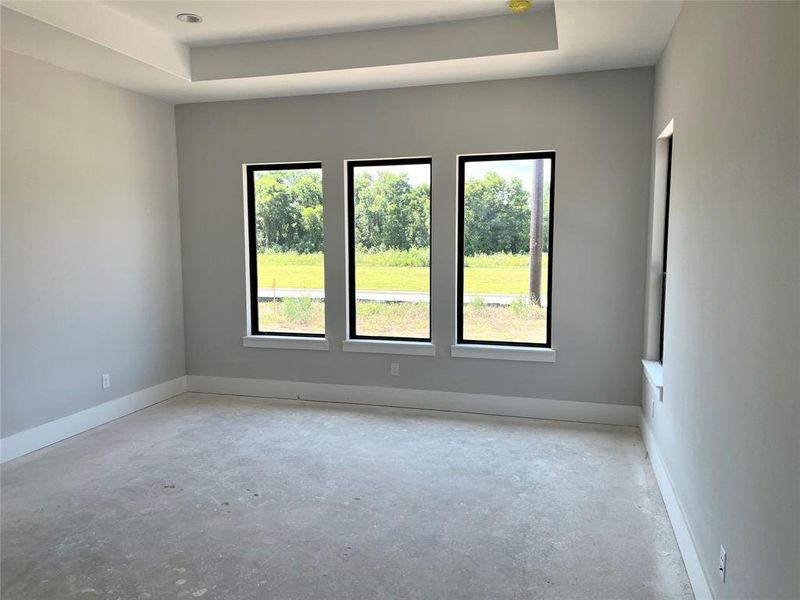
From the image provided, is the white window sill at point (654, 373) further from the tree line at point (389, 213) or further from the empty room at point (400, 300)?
the tree line at point (389, 213)

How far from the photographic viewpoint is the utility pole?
4.47m

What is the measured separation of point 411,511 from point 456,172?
2691 mm

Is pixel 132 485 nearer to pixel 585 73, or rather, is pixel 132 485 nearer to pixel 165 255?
pixel 165 255

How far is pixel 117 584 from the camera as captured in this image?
7.81 feet

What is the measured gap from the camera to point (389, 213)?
487 cm

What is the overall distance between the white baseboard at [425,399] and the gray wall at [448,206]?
7 cm

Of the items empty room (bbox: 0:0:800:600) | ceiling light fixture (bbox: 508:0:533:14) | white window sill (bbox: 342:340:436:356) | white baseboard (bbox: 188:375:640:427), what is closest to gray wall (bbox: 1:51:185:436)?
empty room (bbox: 0:0:800:600)

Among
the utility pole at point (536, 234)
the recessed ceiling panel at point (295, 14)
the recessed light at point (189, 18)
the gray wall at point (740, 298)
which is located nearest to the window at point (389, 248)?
the utility pole at point (536, 234)

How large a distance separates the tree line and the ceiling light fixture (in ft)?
4.34

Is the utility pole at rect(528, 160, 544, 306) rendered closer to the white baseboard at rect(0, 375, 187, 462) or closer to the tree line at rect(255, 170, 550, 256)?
the tree line at rect(255, 170, 550, 256)

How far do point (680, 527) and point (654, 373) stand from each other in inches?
50.6

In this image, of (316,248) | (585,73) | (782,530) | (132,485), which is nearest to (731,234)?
(782,530)

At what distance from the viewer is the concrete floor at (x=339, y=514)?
2.39 m

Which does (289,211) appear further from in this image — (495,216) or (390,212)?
(495,216)
